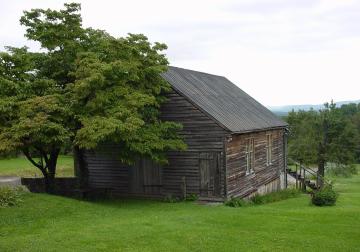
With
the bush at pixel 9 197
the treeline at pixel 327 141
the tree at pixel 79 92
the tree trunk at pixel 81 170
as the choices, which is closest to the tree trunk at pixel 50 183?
the tree at pixel 79 92

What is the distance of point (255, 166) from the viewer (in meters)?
28.4

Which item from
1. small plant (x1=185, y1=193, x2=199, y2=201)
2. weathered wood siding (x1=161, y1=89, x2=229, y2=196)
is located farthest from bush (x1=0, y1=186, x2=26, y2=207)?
small plant (x1=185, y1=193, x2=199, y2=201)

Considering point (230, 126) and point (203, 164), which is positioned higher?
point (230, 126)

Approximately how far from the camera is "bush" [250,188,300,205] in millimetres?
26562

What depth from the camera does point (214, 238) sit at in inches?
564

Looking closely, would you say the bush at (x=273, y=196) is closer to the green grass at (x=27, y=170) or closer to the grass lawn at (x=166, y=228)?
the grass lawn at (x=166, y=228)

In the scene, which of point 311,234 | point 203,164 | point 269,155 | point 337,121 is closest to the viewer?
point 311,234

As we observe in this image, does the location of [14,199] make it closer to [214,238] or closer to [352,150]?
[214,238]

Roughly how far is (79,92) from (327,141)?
4108 centimetres

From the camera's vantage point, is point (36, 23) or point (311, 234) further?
→ point (36, 23)

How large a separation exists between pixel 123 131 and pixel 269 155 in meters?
16.0

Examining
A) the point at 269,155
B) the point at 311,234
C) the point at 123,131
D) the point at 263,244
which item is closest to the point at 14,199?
the point at 123,131

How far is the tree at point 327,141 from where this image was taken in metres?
53.7

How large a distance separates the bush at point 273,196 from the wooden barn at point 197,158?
0.62 meters
